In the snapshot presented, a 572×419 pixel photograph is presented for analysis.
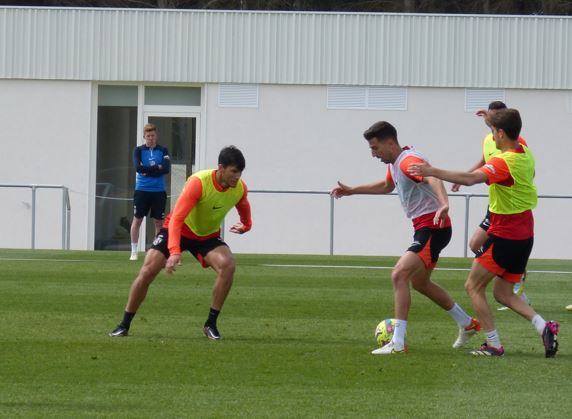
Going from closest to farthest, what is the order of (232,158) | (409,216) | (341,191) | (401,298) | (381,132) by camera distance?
(381,132)
(401,298)
(409,216)
(232,158)
(341,191)

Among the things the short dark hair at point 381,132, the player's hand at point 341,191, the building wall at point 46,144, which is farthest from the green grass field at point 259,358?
the building wall at point 46,144

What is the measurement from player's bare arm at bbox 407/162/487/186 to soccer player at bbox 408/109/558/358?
204 mm

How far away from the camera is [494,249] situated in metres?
9.64

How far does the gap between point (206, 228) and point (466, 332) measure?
2.31 meters

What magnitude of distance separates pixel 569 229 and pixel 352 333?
17.7 m

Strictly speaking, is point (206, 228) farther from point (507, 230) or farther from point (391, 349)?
point (507, 230)

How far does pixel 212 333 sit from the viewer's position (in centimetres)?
1063

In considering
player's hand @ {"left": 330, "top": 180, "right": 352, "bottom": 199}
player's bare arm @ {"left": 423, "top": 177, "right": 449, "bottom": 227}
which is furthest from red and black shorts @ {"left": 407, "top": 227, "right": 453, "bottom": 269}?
player's hand @ {"left": 330, "top": 180, "right": 352, "bottom": 199}

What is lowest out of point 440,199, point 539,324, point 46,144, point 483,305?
point 539,324

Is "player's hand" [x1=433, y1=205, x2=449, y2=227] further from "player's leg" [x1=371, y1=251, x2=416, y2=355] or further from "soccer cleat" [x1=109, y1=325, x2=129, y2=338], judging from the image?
"soccer cleat" [x1=109, y1=325, x2=129, y2=338]

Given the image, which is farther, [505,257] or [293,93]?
[293,93]

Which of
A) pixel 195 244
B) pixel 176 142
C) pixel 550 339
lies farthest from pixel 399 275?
pixel 176 142

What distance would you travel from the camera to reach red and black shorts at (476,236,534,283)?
9594 mm

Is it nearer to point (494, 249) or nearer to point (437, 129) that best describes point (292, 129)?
point (437, 129)
